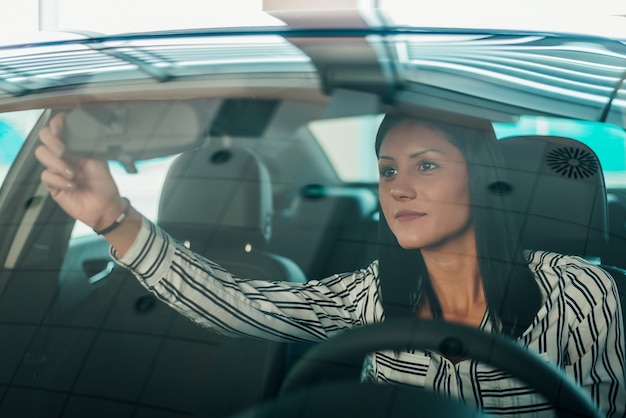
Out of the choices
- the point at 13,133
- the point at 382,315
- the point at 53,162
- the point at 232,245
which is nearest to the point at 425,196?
the point at 382,315

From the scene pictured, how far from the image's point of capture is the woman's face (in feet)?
3.42

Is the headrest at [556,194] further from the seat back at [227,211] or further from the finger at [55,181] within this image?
the finger at [55,181]

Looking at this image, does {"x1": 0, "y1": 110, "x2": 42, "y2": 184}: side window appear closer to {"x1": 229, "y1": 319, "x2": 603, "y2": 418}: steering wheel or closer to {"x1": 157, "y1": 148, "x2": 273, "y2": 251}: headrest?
{"x1": 157, "y1": 148, "x2": 273, "y2": 251}: headrest

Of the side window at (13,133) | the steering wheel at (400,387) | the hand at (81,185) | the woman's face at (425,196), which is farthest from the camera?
the side window at (13,133)

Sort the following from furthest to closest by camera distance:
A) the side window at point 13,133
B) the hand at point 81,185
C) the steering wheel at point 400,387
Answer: the side window at point 13,133 → the hand at point 81,185 → the steering wheel at point 400,387

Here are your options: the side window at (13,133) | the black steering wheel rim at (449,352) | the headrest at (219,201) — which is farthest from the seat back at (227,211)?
the side window at (13,133)

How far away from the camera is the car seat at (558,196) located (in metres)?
1.06

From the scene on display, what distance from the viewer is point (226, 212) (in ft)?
3.66

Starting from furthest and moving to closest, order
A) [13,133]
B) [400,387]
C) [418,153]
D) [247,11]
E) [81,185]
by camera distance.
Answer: [247,11], [13,133], [81,185], [418,153], [400,387]

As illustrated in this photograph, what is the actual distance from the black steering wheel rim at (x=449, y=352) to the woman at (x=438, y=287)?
0.5 inches

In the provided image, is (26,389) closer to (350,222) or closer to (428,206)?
(350,222)

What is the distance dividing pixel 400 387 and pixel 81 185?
0.56 metres

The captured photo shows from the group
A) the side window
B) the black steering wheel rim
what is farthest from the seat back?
the side window

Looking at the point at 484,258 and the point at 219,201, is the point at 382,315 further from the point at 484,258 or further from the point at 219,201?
the point at 219,201
